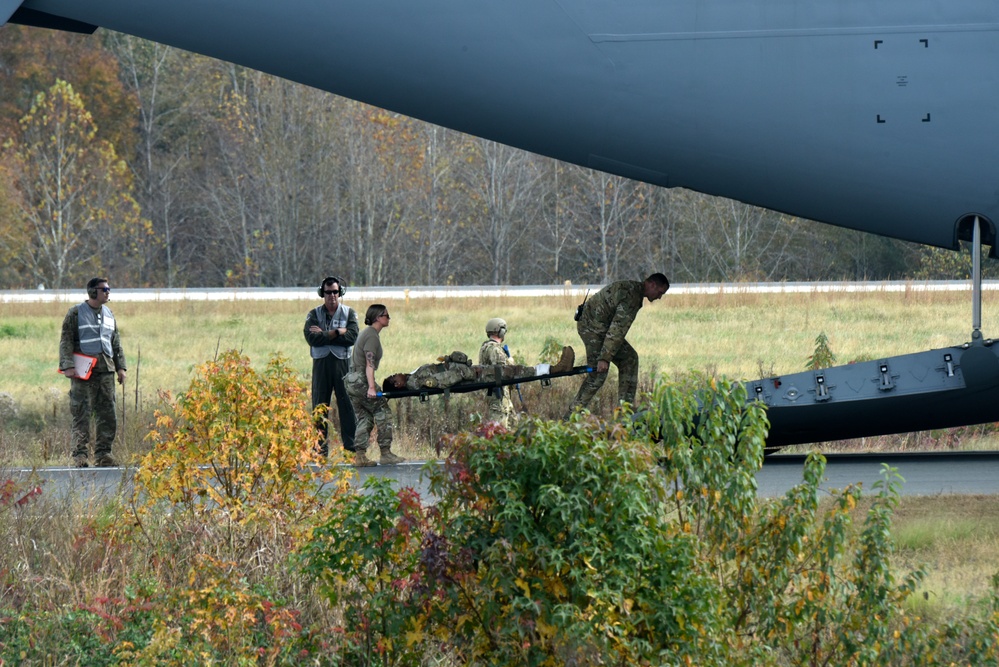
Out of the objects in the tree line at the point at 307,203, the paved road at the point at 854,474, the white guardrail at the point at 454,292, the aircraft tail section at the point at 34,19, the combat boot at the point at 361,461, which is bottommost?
the paved road at the point at 854,474

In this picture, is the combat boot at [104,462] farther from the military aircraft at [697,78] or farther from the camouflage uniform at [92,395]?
the military aircraft at [697,78]

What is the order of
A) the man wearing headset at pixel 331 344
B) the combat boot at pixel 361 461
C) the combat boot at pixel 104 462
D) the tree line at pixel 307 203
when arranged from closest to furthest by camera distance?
the combat boot at pixel 361 461 < the combat boot at pixel 104 462 < the man wearing headset at pixel 331 344 < the tree line at pixel 307 203

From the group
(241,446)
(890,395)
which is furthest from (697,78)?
(241,446)

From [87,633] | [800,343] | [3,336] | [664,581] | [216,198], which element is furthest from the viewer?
[216,198]

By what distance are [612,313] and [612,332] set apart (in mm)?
355

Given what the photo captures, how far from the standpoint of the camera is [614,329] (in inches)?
520

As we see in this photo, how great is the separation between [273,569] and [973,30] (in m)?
5.88

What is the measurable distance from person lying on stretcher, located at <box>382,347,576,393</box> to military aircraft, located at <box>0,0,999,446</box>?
357 cm

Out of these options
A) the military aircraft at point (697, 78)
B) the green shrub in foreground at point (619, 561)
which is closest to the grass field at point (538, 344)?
the green shrub in foreground at point (619, 561)

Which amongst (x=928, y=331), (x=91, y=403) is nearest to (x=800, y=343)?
(x=928, y=331)

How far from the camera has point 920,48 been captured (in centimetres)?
860

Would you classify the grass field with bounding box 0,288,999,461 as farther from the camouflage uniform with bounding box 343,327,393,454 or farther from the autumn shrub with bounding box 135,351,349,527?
the autumn shrub with bounding box 135,351,349,527

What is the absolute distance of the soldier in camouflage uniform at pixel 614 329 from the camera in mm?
13148

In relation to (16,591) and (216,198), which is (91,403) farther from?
(216,198)
